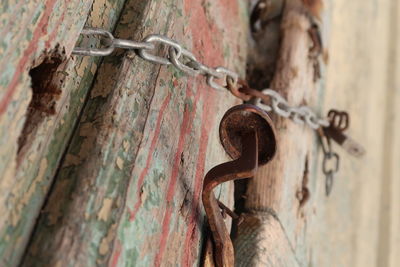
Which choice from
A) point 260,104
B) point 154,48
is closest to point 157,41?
point 154,48

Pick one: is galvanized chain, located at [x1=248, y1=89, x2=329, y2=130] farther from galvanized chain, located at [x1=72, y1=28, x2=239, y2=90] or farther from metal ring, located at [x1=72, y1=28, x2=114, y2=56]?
metal ring, located at [x1=72, y1=28, x2=114, y2=56]

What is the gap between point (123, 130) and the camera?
619mm

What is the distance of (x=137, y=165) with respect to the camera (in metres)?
0.61

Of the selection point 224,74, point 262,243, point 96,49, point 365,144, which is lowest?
point 262,243

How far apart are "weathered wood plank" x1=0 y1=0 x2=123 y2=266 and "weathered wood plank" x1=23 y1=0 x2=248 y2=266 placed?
0.02m

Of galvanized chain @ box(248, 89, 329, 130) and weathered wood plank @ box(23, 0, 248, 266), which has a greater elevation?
galvanized chain @ box(248, 89, 329, 130)

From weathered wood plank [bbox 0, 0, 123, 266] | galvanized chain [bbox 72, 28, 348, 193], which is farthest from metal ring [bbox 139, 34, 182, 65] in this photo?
weathered wood plank [bbox 0, 0, 123, 266]

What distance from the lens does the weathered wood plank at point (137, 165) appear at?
1.74 feet

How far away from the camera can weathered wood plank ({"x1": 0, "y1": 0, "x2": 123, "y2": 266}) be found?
506mm

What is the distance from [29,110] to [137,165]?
5.7 inches

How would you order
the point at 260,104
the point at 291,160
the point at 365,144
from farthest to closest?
the point at 365,144 < the point at 291,160 < the point at 260,104

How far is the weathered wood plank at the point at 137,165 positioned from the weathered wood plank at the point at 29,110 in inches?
0.7

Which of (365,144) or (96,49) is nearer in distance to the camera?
(96,49)

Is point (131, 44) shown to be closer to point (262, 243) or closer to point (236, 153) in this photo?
point (236, 153)
